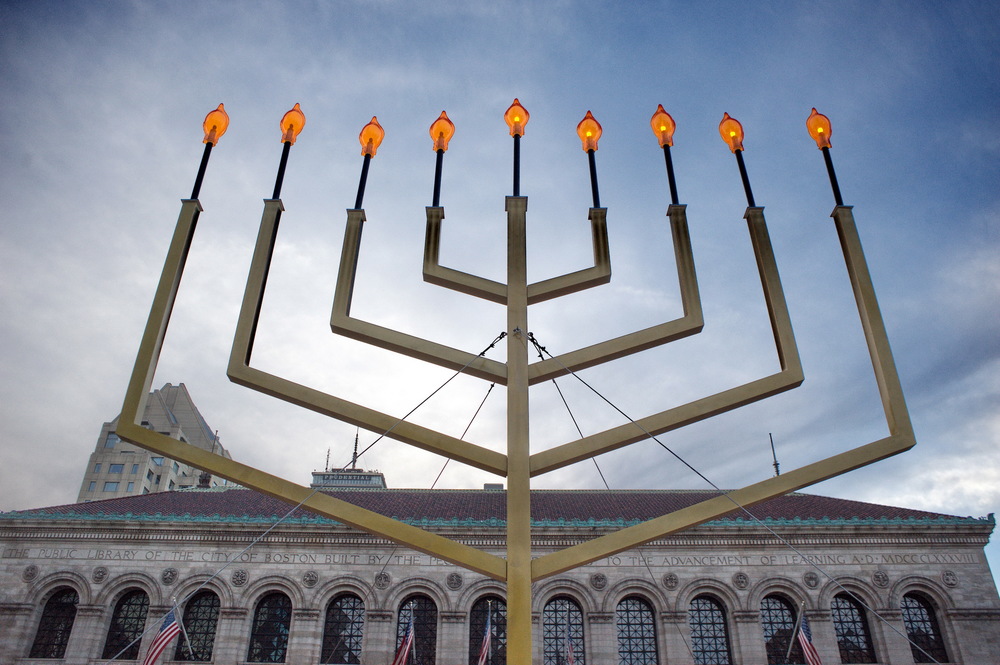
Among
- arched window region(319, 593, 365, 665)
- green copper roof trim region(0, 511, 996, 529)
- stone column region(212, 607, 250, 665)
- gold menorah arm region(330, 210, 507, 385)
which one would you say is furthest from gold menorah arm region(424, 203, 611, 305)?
stone column region(212, 607, 250, 665)

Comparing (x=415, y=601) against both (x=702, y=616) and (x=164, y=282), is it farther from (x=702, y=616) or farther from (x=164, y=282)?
(x=164, y=282)

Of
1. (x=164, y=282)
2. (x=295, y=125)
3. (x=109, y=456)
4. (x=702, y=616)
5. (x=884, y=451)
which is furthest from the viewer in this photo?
(x=109, y=456)

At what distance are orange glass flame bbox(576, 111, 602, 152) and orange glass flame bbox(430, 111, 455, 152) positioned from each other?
54.2 inches

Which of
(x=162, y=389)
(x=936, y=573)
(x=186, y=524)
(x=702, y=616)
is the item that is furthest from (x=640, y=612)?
(x=162, y=389)

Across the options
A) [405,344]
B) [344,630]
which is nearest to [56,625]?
[344,630]

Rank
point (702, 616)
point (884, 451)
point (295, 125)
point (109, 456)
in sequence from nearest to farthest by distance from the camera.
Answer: point (884, 451), point (295, 125), point (702, 616), point (109, 456)

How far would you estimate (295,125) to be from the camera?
757cm

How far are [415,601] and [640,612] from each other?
19.9 ft

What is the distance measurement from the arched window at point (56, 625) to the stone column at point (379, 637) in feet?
26.2

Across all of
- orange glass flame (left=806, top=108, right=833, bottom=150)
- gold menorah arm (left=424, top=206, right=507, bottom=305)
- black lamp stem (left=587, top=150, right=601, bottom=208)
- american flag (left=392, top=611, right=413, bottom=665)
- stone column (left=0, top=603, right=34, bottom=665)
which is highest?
orange glass flame (left=806, top=108, right=833, bottom=150)

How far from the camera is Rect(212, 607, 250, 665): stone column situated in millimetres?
17766

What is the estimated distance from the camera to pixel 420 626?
60.1 feet

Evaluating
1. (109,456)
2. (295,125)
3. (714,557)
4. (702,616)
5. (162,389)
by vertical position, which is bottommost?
(702,616)

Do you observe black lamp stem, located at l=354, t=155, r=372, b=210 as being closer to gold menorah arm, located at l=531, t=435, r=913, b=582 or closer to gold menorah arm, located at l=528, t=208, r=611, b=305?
gold menorah arm, located at l=528, t=208, r=611, b=305
